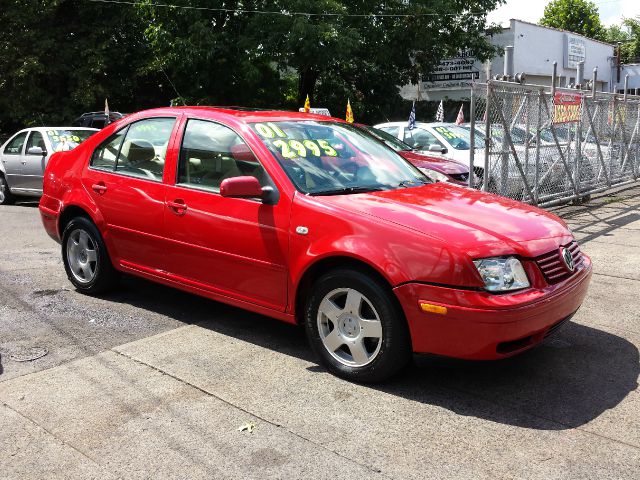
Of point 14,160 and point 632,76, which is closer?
point 14,160

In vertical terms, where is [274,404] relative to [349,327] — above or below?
below

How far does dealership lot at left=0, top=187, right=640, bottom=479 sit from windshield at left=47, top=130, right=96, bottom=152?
290 inches

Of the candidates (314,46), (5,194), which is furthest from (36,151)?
(314,46)

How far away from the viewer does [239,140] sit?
477 cm

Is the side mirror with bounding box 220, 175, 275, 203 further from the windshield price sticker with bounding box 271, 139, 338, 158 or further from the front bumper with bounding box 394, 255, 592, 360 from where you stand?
the front bumper with bounding box 394, 255, 592, 360

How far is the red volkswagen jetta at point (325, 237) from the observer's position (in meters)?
3.75

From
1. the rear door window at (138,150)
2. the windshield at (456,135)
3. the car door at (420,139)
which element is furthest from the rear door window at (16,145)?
the rear door window at (138,150)

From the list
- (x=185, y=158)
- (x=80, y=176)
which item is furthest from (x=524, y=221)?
(x=80, y=176)

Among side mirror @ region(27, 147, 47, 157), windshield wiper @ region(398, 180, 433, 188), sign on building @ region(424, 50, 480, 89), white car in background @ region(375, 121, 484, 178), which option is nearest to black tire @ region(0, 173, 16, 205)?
side mirror @ region(27, 147, 47, 157)

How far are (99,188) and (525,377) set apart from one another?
12.0ft

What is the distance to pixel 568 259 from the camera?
4258 mm

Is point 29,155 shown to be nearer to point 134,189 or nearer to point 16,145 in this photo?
point 16,145

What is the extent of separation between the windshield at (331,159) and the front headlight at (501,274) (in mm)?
1146

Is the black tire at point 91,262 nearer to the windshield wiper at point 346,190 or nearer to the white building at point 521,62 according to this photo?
the windshield wiper at point 346,190
